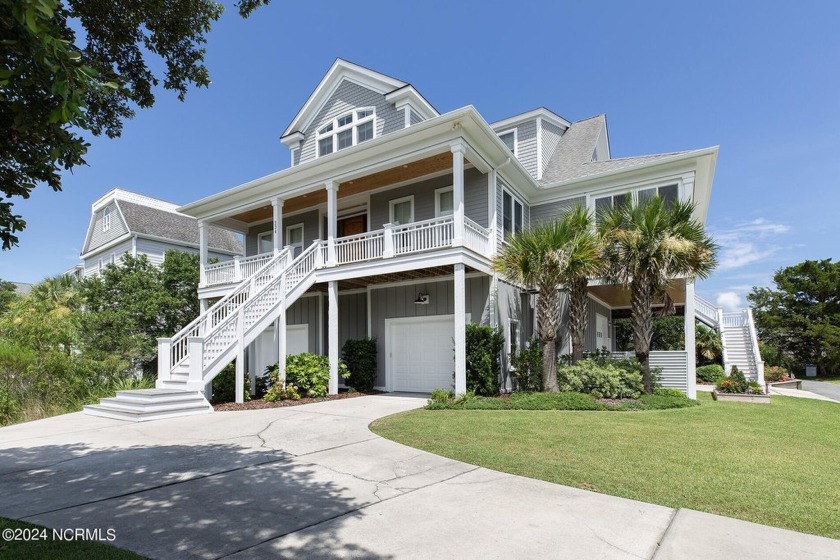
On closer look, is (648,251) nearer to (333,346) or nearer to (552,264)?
(552,264)

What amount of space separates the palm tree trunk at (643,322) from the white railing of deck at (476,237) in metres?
3.97

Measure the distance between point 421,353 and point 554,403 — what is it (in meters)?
Answer: 4.81

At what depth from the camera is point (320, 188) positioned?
13750 mm

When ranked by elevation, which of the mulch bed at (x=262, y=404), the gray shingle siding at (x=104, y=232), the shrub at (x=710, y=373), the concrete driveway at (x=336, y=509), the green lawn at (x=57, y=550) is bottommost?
the shrub at (x=710, y=373)

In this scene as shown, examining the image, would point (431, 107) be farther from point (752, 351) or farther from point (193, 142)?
point (752, 351)

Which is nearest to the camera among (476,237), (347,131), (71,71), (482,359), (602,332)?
(71,71)

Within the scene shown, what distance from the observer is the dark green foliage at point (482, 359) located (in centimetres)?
1127

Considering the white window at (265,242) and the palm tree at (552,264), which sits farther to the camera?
the white window at (265,242)

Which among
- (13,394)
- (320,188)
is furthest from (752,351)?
(13,394)

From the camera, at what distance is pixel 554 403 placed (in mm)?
9727

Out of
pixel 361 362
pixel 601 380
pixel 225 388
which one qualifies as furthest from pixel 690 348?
pixel 225 388

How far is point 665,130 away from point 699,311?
8822 millimetres

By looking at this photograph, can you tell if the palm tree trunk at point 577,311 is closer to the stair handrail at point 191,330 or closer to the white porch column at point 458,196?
the white porch column at point 458,196

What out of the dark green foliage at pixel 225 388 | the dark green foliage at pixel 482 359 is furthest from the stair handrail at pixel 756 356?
the dark green foliage at pixel 225 388
